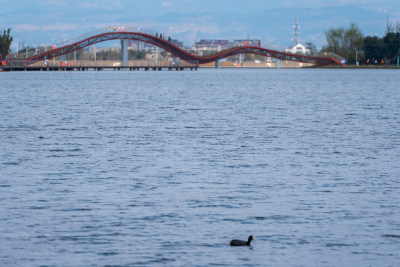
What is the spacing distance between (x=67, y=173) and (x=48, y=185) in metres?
2.22

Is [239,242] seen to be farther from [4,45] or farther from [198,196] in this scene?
[4,45]

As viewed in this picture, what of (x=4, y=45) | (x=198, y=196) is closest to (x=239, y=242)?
(x=198, y=196)

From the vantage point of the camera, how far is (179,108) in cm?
5734

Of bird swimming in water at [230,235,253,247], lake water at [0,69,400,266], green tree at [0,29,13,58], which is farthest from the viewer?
green tree at [0,29,13,58]

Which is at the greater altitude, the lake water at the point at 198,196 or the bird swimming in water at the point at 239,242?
the bird swimming in water at the point at 239,242

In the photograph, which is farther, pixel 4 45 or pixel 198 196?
pixel 4 45

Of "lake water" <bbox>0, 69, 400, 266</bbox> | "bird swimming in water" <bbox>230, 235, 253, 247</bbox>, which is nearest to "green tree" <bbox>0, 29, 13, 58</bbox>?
"lake water" <bbox>0, 69, 400, 266</bbox>

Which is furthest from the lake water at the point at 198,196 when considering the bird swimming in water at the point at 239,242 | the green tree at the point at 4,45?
the green tree at the point at 4,45

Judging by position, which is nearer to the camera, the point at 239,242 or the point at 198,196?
the point at 239,242

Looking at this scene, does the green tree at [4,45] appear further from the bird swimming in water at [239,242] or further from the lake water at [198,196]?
the bird swimming in water at [239,242]

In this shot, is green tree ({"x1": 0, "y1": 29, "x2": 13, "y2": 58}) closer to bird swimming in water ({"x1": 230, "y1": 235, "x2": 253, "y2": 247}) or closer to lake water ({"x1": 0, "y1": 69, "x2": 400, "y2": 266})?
lake water ({"x1": 0, "y1": 69, "x2": 400, "y2": 266})

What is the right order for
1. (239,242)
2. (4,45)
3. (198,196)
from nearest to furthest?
1. (239,242)
2. (198,196)
3. (4,45)

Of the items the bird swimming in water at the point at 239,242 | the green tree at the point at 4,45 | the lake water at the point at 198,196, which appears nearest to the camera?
the lake water at the point at 198,196

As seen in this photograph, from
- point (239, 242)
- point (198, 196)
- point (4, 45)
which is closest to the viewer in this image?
point (239, 242)
